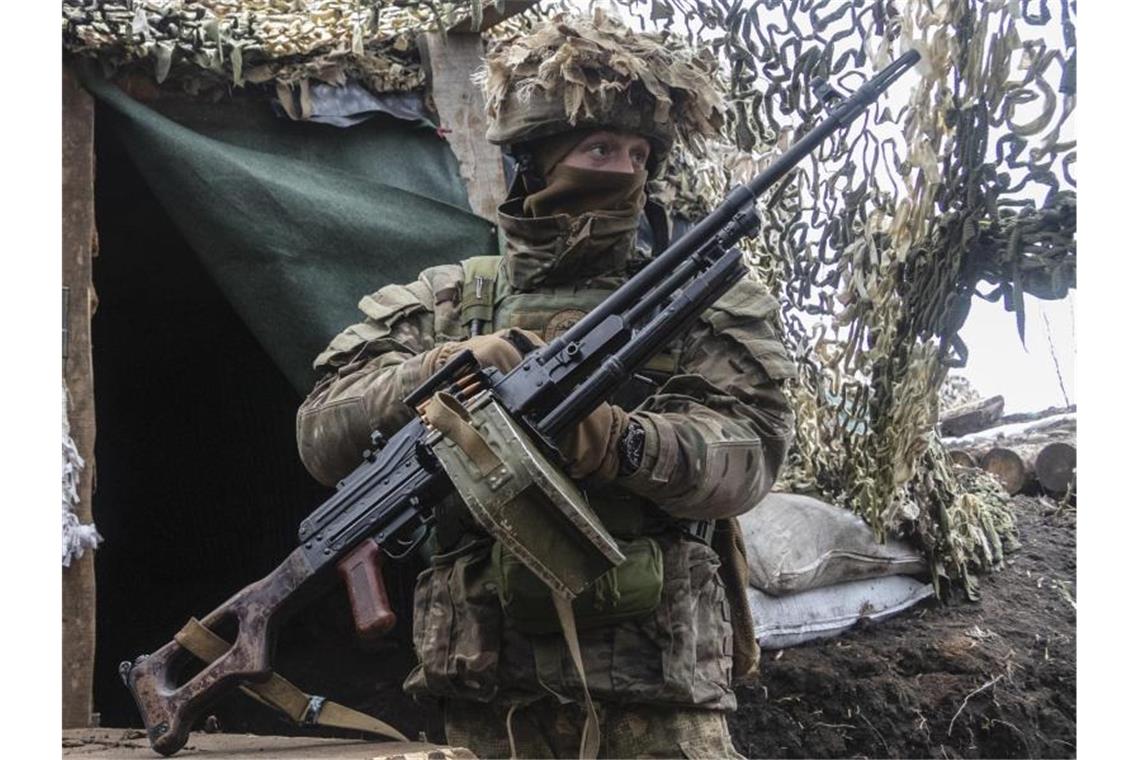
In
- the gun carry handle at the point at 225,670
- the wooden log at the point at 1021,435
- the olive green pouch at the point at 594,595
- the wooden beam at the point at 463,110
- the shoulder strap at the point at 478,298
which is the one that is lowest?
the gun carry handle at the point at 225,670

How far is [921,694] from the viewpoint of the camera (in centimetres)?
385

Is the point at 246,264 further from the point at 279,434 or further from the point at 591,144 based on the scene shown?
the point at 591,144

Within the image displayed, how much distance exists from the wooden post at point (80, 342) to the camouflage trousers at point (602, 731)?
129 cm

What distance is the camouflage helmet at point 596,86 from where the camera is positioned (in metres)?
2.55

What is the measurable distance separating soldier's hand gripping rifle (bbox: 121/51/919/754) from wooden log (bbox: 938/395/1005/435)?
7.29 ft

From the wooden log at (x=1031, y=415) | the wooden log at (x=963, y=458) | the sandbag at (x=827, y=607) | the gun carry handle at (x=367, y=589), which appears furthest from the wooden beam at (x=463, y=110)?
the wooden log at (x=963, y=458)

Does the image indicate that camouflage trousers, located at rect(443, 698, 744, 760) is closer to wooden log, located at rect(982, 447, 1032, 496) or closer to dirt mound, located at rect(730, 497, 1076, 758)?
dirt mound, located at rect(730, 497, 1076, 758)

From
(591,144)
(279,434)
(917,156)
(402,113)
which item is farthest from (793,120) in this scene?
(279,434)

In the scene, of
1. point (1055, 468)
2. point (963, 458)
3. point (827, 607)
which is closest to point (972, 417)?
point (963, 458)

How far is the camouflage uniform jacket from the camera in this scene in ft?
7.94

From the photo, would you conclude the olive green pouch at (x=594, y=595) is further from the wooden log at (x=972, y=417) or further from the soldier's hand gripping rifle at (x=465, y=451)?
the wooden log at (x=972, y=417)

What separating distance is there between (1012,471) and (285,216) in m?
2.45

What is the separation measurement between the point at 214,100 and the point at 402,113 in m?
0.45

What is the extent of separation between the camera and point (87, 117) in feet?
11.6
